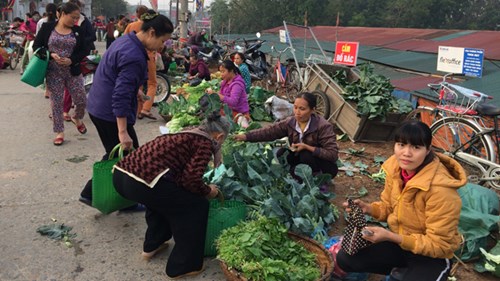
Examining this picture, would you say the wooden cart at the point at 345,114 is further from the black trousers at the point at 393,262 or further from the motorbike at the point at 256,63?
the black trousers at the point at 393,262

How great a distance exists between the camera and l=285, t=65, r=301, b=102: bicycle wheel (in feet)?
31.6

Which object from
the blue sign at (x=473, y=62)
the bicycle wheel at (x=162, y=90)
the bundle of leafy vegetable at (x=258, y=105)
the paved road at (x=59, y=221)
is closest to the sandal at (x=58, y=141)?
the paved road at (x=59, y=221)

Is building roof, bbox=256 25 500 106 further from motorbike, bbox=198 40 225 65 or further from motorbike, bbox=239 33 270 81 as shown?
motorbike, bbox=198 40 225 65

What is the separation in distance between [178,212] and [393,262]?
1397 mm

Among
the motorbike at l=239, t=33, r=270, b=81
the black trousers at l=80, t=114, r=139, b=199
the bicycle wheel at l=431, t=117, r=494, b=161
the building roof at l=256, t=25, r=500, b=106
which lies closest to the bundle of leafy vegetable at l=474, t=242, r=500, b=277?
the bicycle wheel at l=431, t=117, r=494, b=161

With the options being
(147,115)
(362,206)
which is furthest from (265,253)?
(147,115)

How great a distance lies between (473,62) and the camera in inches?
243

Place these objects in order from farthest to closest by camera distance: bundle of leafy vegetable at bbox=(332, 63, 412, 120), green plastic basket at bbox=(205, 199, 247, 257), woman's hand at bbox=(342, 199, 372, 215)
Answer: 1. bundle of leafy vegetable at bbox=(332, 63, 412, 120)
2. green plastic basket at bbox=(205, 199, 247, 257)
3. woman's hand at bbox=(342, 199, 372, 215)

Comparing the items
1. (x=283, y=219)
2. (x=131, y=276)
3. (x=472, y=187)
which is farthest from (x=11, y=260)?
(x=472, y=187)

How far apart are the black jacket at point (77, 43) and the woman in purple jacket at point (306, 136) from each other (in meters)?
2.55

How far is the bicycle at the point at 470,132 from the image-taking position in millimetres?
4715

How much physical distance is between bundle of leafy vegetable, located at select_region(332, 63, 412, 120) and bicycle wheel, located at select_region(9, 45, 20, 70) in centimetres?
1087

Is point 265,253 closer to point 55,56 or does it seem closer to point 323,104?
point 55,56

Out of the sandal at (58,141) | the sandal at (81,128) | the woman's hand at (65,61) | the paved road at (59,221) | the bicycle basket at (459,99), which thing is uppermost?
the woman's hand at (65,61)
